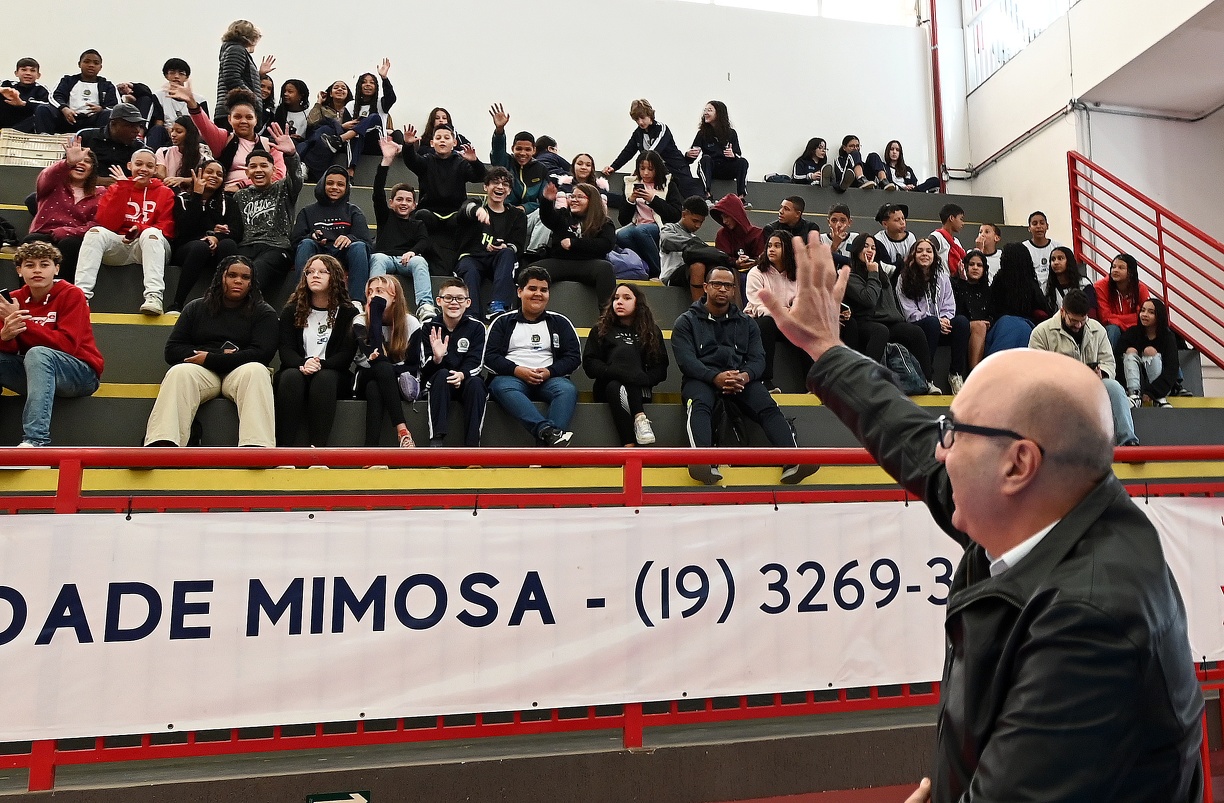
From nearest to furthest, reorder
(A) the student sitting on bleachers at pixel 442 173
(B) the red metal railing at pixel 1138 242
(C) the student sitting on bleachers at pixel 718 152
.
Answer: (A) the student sitting on bleachers at pixel 442 173, (B) the red metal railing at pixel 1138 242, (C) the student sitting on bleachers at pixel 718 152

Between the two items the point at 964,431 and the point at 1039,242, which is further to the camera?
the point at 1039,242

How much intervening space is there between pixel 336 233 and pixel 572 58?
254 inches

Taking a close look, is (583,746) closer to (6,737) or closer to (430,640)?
(430,640)

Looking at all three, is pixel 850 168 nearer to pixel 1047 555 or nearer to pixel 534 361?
pixel 534 361

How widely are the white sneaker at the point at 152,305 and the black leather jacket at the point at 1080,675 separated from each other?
20.9ft

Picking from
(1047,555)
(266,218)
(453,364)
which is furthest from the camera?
(266,218)

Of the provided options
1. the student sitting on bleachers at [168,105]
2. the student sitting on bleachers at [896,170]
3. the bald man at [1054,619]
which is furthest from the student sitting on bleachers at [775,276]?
the bald man at [1054,619]

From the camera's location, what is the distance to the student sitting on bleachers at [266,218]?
7103 mm

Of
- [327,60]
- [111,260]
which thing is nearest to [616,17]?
[327,60]

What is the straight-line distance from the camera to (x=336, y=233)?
290 inches

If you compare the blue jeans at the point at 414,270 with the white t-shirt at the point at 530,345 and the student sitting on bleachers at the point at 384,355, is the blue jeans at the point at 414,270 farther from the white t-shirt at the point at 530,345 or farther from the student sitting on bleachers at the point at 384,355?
the white t-shirt at the point at 530,345

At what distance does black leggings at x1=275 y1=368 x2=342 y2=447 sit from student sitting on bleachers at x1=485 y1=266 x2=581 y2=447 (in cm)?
108

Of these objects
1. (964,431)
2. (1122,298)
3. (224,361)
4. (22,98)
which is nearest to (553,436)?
(224,361)

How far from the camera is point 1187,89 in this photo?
1064cm
